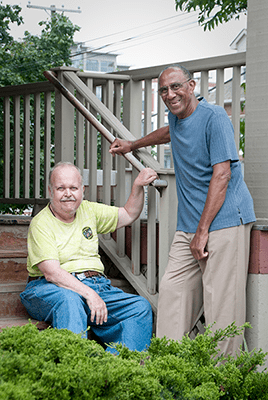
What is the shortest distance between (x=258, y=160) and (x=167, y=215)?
576mm

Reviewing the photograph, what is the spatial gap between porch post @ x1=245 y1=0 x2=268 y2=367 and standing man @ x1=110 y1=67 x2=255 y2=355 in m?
0.09

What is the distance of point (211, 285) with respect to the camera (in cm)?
235

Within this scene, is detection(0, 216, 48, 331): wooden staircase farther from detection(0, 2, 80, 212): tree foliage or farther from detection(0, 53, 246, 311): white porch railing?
detection(0, 2, 80, 212): tree foliage

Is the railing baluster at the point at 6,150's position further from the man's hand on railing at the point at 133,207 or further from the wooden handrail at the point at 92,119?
the man's hand on railing at the point at 133,207

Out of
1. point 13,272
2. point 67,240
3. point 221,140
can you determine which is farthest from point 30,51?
point 221,140

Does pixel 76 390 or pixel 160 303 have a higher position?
pixel 76 390

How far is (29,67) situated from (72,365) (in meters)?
10.5

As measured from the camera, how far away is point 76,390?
1093mm

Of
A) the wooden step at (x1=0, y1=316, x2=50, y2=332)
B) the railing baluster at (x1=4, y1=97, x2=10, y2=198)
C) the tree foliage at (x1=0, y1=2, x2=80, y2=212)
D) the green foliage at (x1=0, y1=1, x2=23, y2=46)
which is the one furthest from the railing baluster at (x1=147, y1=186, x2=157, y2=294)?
the green foliage at (x1=0, y1=1, x2=23, y2=46)

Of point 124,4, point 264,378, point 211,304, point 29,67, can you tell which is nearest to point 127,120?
point 211,304

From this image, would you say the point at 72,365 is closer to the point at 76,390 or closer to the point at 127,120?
the point at 76,390

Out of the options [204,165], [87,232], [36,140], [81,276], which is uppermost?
[36,140]

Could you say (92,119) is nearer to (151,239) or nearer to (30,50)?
(151,239)

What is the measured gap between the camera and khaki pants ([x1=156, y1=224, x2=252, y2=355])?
231cm
